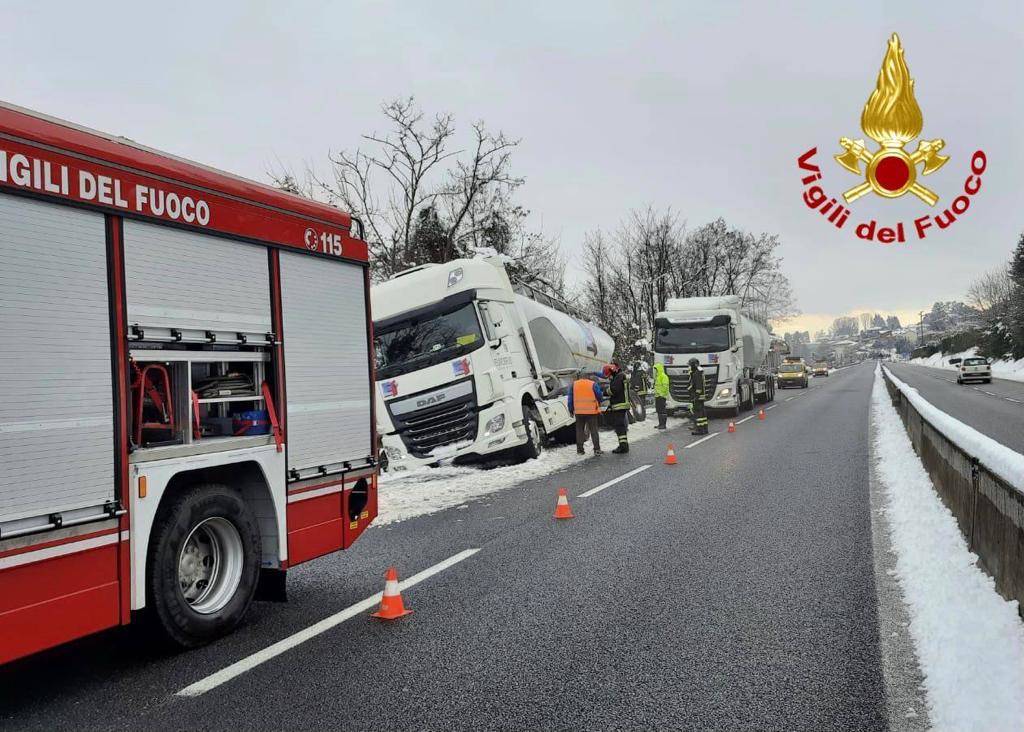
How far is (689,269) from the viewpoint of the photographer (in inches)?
2087

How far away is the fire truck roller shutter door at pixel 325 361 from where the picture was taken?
534 centimetres

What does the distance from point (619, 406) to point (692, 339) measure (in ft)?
30.9

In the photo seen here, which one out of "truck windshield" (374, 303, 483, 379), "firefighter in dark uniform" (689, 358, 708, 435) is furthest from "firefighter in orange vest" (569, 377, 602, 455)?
"firefighter in dark uniform" (689, 358, 708, 435)

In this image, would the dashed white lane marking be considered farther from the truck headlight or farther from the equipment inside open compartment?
the equipment inside open compartment

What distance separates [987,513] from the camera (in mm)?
5465

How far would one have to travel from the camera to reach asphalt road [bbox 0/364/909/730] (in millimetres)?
3643

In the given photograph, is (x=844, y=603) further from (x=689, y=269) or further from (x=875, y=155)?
(x=689, y=269)

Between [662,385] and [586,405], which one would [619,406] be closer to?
[586,405]

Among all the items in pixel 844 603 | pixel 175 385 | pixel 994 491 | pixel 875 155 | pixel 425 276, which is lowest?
pixel 844 603

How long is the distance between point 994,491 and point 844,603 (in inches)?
50.8

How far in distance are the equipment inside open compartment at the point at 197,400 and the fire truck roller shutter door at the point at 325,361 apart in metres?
0.22

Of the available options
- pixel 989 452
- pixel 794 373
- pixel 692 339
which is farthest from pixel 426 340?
pixel 794 373

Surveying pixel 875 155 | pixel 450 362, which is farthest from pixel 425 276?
pixel 875 155

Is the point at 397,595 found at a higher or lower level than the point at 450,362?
lower
